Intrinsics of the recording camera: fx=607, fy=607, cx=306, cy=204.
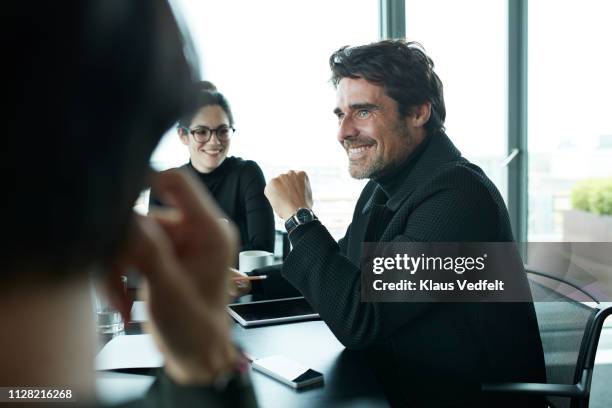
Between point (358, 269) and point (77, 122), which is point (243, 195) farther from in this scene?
point (77, 122)

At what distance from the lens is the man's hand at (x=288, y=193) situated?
1.42 metres

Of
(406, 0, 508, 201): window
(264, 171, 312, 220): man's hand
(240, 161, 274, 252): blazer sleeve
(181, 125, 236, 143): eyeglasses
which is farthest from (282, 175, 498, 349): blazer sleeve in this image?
(406, 0, 508, 201): window

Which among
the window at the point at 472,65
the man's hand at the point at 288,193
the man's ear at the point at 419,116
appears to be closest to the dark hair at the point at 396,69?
the man's ear at the point at 419,116

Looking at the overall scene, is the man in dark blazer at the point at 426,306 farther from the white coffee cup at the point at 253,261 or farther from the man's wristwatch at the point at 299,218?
the white coffee cup at the point at 253,261

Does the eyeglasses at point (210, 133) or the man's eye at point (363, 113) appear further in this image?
the eyeglasses at point (210, 133)

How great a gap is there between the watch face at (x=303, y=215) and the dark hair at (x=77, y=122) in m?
1.18

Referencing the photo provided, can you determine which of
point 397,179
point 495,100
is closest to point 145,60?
point 397,179

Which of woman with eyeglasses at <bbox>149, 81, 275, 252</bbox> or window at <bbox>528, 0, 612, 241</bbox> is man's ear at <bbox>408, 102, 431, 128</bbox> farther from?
window at <bbox>528, 0, 612, 241</bbox>

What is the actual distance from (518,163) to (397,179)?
212 centimetres

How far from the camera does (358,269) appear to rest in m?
1.27

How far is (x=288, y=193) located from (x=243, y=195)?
1.22 m

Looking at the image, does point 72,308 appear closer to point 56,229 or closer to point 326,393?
point 56,229

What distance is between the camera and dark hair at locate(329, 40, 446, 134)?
158 cm

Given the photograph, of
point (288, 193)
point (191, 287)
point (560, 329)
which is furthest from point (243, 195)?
point (191, 287)
